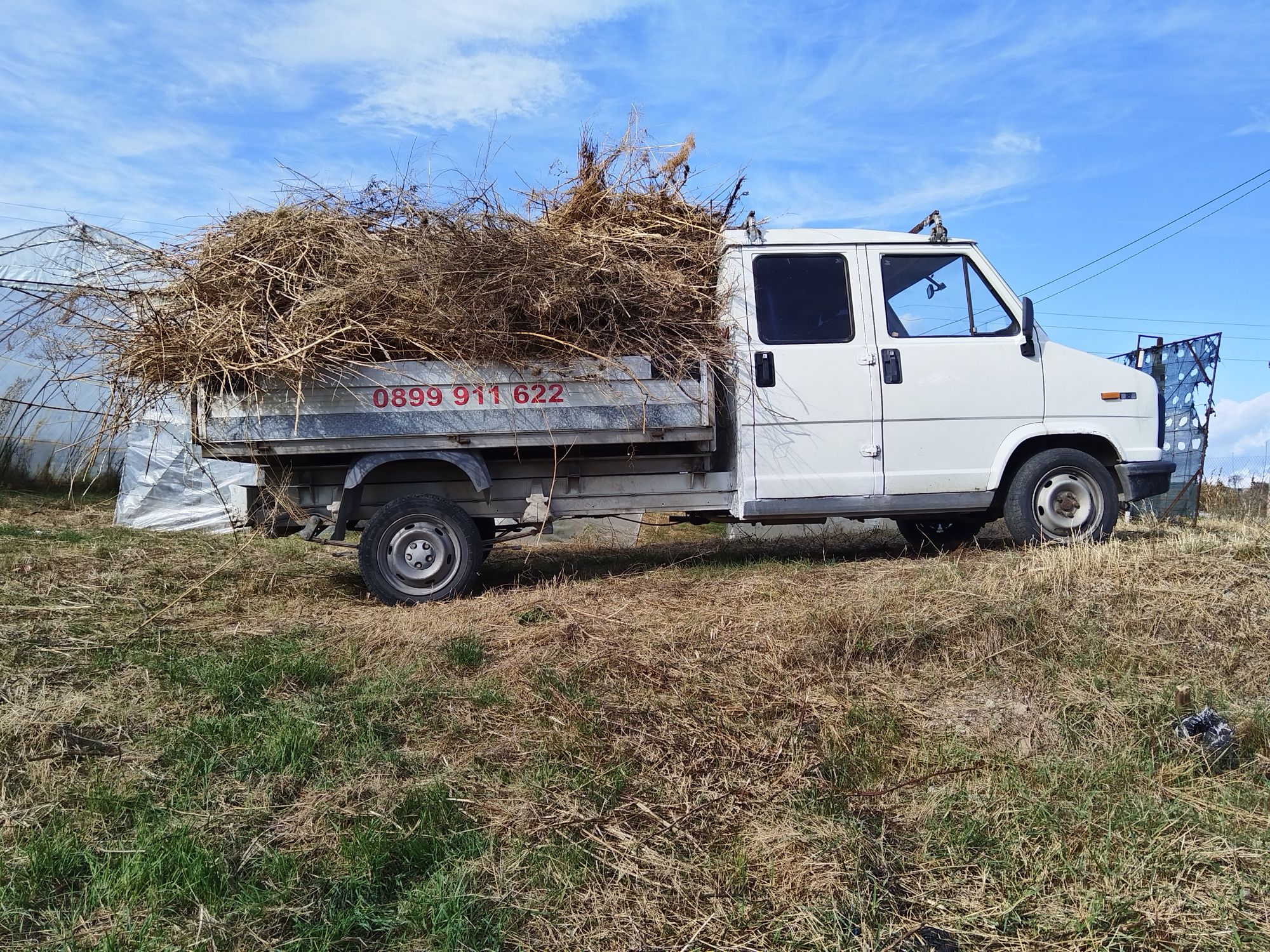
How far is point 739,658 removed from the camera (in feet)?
12.7

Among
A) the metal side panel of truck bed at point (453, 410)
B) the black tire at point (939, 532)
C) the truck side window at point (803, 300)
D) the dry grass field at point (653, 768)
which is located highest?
the truck side window at point (803, 300)

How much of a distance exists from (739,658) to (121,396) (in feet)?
13.4

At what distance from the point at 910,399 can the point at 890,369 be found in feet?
0.81

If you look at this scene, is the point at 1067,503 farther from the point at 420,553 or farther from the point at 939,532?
the point at 420,553

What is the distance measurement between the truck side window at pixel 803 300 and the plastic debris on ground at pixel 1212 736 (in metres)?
3.10

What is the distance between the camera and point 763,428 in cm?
553

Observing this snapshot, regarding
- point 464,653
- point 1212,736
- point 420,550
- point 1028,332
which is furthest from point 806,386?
point 1212,736

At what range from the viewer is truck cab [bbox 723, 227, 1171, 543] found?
5.56m

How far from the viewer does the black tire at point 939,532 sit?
6762 millimetres

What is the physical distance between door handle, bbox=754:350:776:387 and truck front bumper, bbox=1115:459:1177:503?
2.55 metres

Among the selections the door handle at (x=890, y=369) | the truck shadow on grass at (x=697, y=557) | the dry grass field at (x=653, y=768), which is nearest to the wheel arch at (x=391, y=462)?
the dry grass field at (x=653, y=768)

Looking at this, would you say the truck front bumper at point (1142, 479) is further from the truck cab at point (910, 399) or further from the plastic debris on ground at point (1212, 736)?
the plastic debris on ground at point (1212, 736)

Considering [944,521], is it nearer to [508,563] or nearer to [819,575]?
[819,575]

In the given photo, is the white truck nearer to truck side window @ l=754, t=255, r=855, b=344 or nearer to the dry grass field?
truck side window @ l=754, t=255, r=855, b=344
